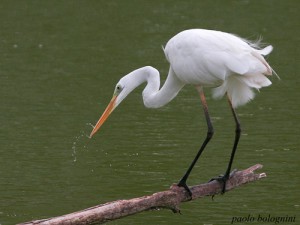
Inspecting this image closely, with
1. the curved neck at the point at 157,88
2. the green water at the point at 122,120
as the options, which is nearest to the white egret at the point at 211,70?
the curved neck at the point at 157,88

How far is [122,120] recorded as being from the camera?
16344 millimetres

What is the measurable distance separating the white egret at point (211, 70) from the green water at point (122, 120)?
1878 mm

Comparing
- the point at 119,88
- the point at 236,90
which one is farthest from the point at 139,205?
the point at 119,88

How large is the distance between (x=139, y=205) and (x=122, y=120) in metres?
7.17

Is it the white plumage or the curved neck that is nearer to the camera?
the white plumage

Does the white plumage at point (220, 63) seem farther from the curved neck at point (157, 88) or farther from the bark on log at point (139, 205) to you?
the bark on log at point (139, 205)

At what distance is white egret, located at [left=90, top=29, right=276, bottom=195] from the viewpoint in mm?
10117

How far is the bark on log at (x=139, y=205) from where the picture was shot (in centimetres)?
887

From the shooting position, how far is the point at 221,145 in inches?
587

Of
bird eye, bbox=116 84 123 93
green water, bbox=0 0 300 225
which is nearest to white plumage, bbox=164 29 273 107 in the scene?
bird eye, bbox=116 84 123 93

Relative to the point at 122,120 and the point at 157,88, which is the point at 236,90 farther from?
the point at 122,120

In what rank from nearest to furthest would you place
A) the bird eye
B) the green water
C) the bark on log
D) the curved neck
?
the bark on log
the curved neck
the bird eye
the green water

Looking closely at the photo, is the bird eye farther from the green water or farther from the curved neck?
the green water

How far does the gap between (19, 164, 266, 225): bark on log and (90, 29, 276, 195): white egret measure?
100mm
